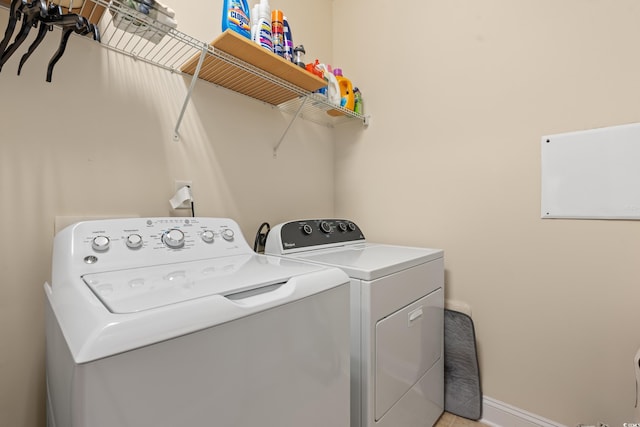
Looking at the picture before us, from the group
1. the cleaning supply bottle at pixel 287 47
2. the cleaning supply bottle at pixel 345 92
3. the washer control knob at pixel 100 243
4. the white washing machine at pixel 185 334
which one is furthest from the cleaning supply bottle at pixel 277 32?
the washer control knob at pixel 100 243

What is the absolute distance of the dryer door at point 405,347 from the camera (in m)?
1.02

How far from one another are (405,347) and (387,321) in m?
0.21

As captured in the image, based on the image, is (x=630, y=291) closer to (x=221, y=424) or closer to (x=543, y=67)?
(x=543, y=67)

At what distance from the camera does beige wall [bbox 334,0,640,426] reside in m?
1.17

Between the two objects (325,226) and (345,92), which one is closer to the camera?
(325,226)

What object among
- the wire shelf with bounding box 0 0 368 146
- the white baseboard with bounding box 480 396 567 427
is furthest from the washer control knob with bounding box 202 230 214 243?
the white baseboard with bounding box 480 396 567 427

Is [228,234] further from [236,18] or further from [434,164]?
[434,164]

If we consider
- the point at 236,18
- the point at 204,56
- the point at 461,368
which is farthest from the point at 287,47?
the point at 461,368

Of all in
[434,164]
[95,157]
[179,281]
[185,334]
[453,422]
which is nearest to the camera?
[185,334]

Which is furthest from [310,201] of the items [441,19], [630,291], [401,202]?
[630,291]

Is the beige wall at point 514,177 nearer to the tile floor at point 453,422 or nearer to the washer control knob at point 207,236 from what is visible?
the tile floor at point 453,422

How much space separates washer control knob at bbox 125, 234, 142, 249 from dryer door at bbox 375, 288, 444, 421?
2.66 ft

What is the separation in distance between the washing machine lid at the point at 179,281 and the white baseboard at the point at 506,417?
4.23 ft

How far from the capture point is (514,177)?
1383 mm
